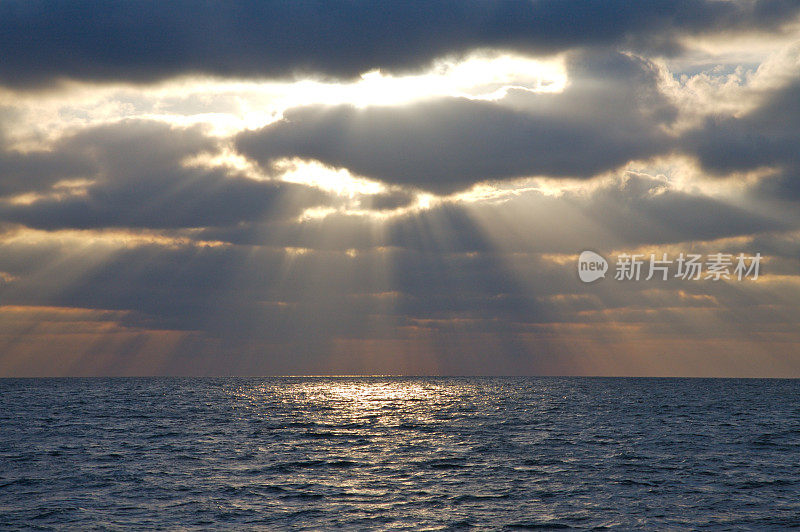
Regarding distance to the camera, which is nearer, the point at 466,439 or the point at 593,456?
the point at 593,456

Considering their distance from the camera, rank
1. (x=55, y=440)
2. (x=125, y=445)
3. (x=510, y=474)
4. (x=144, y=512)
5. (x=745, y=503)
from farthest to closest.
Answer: (x=55, y=440) < (x=125, y=445) < (x=510, y=474) < (x=745, y=503) < (x=144, y=512)

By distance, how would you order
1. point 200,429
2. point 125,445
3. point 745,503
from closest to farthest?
point 745,503, point 125,445, point 200,429

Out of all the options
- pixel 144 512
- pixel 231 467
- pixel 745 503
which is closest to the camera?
pixel 144 512

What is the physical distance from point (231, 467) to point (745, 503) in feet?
96.1

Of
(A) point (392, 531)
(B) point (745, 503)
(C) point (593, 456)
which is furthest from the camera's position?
(C) point (593, 456)

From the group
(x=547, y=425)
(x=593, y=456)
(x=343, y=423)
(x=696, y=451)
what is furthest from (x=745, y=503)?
(x=343, y=423)

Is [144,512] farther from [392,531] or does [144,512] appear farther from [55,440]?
[55,440]

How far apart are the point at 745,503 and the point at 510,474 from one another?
12.7 metres

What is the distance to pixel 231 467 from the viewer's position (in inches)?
1748

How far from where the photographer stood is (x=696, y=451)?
173ft

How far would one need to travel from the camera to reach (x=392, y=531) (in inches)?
1113

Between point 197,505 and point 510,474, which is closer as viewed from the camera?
point 197,505

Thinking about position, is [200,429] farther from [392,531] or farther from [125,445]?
[392,531]

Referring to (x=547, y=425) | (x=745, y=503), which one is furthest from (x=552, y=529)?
(x=547, y=425)
